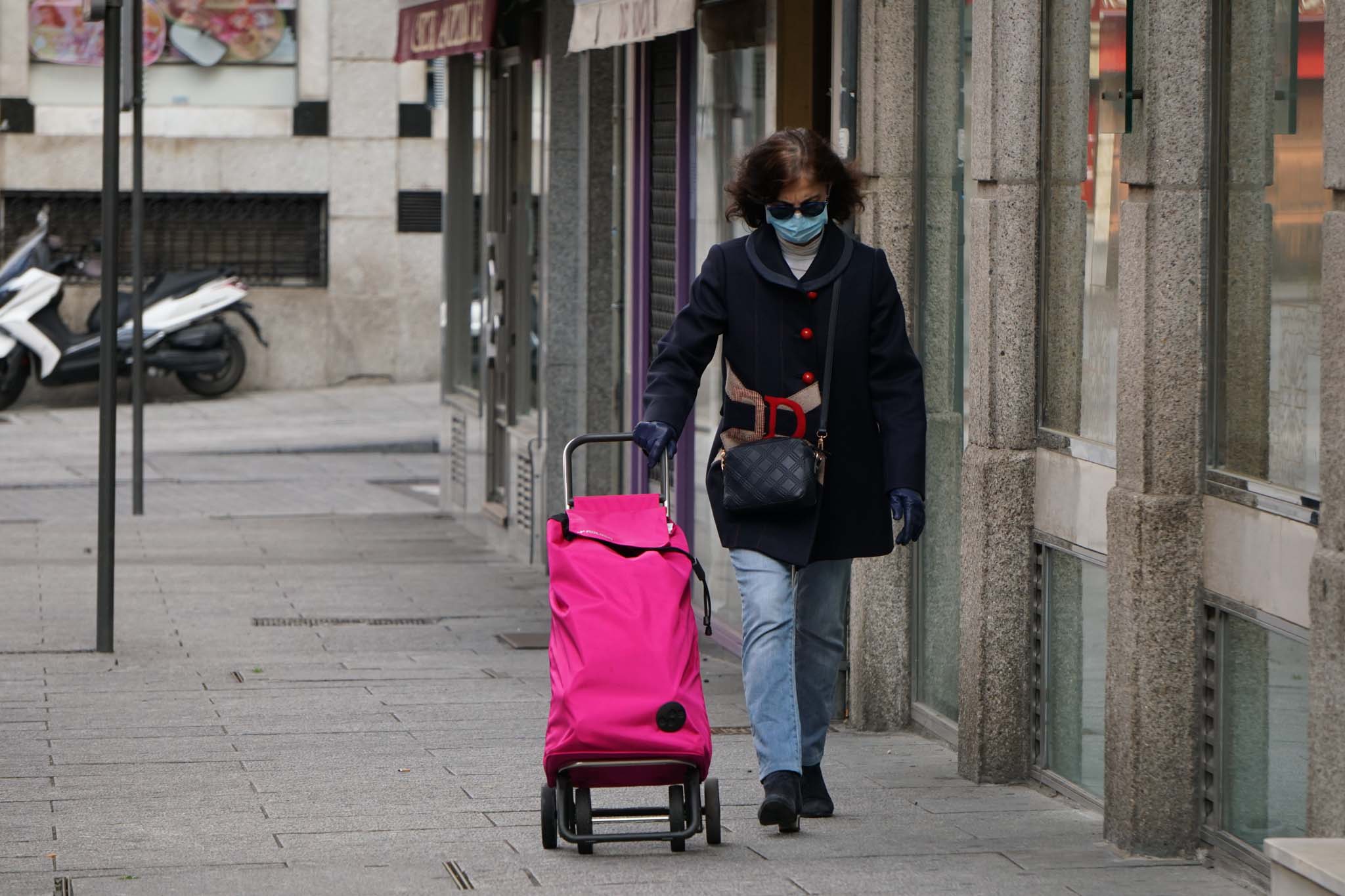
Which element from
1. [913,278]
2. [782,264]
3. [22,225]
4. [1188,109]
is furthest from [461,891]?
[22,225]

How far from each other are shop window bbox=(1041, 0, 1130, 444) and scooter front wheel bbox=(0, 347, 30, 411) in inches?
697

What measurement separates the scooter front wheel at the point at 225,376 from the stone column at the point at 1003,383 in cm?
1773

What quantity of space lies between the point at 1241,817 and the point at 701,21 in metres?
5.05

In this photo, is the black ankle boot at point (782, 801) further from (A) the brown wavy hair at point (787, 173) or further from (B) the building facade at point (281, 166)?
(B) the building facade at point (281, 166)

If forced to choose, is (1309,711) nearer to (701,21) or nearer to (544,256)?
(701,21)

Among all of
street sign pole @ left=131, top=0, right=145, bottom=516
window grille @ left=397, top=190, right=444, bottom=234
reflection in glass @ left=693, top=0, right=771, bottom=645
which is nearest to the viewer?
reflection in glass @ left=693, top=0, right=771, bottom=645

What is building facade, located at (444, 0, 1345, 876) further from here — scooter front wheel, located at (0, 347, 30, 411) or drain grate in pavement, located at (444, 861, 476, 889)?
scooter front wheel, located at (0, 347, 30, 411)

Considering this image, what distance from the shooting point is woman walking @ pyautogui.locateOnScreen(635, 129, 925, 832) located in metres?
5.64

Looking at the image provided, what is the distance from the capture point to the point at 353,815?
593 centimetres

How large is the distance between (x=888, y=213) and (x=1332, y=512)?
2929mm

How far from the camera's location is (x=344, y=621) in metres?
10.1

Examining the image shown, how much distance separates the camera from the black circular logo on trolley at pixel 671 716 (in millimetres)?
5160

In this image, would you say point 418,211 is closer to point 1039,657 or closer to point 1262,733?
point 1039,657

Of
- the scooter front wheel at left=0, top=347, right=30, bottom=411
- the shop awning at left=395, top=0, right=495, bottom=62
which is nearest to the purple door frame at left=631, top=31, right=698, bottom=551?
the shop awning at left=395, top=0, right=495, bottom=62
